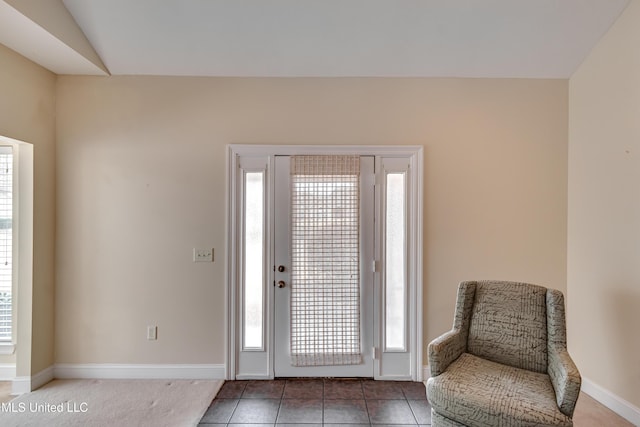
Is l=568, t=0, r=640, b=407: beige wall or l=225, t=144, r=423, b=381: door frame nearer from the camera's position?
l=568, t=0, r=640, b=407: beige wall

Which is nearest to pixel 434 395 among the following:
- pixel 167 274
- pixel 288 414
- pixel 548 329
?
pixel 548 329

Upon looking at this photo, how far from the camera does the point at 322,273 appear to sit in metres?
2.75

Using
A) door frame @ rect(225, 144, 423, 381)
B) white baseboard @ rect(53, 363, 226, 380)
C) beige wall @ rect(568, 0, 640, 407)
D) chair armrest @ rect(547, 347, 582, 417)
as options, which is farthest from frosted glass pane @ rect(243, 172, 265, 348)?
beige wall @ rect(568, 0, 640, 407)

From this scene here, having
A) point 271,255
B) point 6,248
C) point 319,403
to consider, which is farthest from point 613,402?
Answer: point 6,248

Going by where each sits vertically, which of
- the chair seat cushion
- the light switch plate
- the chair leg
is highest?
the light switch plate

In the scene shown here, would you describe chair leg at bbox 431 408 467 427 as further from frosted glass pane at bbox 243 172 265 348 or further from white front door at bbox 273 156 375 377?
frosted glass pane at bbox 243 172 265 348

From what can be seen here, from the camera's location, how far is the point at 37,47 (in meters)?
2.33

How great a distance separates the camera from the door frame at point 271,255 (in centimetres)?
273

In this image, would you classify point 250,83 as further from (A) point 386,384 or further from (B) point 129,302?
(A) point 386,384

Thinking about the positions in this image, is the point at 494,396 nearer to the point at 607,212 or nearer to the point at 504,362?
the point at 504,362

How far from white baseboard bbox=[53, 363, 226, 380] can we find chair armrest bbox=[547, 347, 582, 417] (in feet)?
7.76

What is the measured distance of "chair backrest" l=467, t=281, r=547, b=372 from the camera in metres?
2.01

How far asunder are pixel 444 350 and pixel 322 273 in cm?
113

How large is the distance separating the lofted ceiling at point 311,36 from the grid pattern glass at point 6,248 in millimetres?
960
